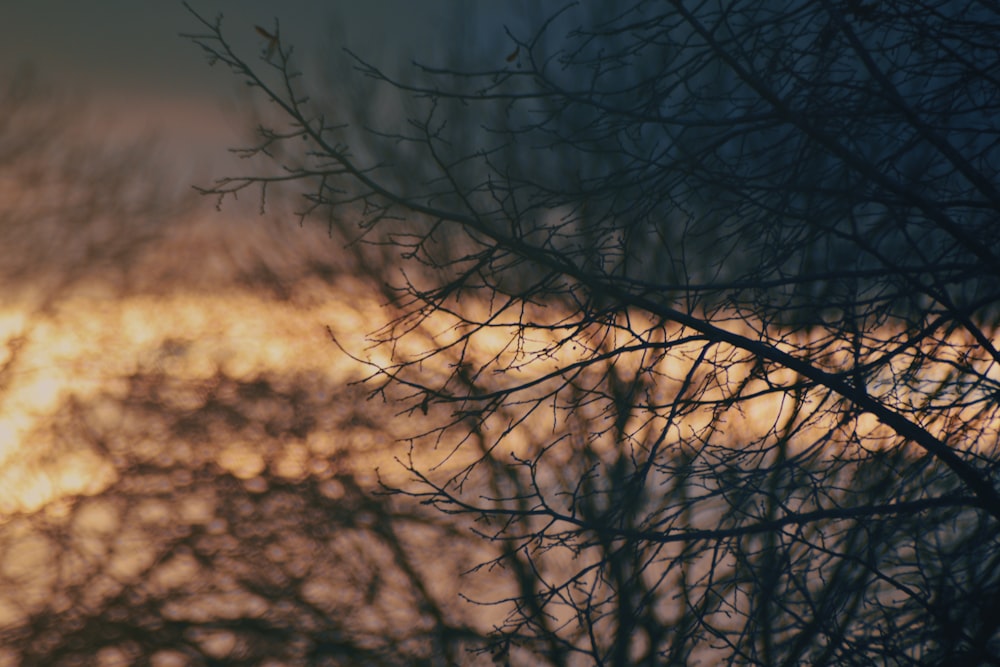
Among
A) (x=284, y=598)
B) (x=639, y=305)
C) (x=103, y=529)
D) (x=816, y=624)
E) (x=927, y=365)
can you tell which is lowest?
(x=816, y=624)

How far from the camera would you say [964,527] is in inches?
182

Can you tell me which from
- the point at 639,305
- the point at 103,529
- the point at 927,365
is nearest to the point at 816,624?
the point at 639,305

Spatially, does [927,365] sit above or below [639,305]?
above

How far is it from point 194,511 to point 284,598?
111 centimetres

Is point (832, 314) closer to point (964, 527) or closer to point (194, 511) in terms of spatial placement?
point (964, 527)

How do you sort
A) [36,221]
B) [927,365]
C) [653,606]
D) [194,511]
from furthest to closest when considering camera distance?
[194,511] → [653,606] → [36,221] → [927,365]

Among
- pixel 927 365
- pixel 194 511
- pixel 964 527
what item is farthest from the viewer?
pixel 194 511

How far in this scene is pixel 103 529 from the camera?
6723 millimetres

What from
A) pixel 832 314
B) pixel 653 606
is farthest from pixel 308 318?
pixel 832 314

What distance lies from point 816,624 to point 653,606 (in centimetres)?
394

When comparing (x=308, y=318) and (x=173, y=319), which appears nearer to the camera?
(x=173, y=319)

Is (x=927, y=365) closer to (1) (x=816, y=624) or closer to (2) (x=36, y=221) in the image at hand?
(1) (x=816, y=624)

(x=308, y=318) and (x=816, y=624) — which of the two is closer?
(x=816, y=624)

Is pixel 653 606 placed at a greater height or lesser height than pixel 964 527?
greater
